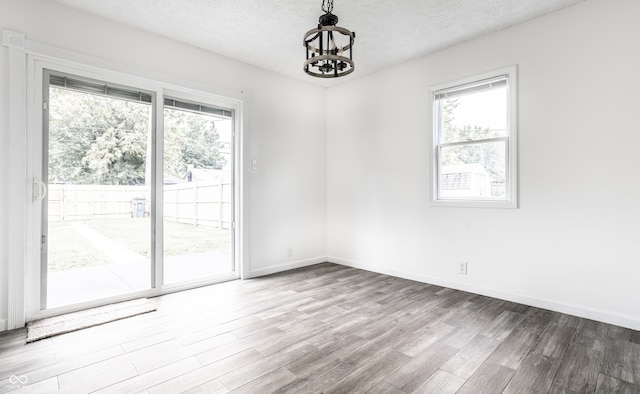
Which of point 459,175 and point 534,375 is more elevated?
point 459,175

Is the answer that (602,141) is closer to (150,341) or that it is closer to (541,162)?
(541,162)

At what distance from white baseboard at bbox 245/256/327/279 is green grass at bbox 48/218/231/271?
1.52ft

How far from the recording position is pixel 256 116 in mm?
4344

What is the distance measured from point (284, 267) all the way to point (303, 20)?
3.19 metres

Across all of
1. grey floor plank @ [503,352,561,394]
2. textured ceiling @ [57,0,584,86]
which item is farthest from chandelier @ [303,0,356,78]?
grey floor plank @ [503,352,561,394]

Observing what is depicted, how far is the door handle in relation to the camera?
279cm

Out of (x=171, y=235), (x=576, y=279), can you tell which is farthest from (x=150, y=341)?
(x=576, y=279)

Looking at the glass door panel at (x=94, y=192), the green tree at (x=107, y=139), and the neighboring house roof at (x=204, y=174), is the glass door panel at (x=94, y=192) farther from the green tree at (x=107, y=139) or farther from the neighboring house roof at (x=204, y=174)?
the neighboring house roof at (x=204, y=174)

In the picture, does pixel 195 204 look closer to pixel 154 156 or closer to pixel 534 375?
pixel 154 156

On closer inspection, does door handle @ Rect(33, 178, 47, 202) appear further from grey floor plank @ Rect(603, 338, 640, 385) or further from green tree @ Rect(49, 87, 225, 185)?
grey floor plank @ Rect(603, 338, 640, 385)

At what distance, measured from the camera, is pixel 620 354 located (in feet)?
7.39

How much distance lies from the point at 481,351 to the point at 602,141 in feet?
6.98

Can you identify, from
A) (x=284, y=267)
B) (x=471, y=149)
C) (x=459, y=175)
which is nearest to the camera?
(x=471, y=149)

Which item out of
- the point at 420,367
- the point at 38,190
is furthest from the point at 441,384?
the point at 38,190
